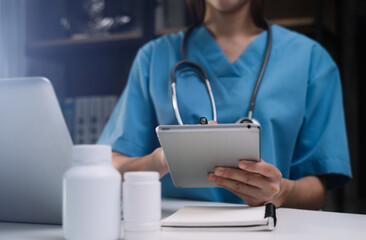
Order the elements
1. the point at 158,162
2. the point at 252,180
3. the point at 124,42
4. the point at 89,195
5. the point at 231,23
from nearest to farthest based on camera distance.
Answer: the point at 89,195
the point at 252,180
the point at 158,162
the point at 231,23
the point at 124,42

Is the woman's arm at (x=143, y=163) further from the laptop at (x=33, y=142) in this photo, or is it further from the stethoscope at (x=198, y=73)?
the laptop at (x=33, y=142)

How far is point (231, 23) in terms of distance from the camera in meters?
1.21

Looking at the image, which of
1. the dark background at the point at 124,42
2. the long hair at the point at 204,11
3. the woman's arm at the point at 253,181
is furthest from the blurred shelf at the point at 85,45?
the woman's arm at the point at 253,181

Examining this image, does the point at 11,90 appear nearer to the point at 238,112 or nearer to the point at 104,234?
the point at 104,234

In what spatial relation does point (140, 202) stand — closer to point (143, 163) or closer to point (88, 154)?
point (88, 154)

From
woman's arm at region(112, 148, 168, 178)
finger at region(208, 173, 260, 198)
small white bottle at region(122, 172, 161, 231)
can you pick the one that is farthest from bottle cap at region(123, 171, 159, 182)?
woman's arm at region(112, 148, 168, 178)

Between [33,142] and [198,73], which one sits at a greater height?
[198,73]

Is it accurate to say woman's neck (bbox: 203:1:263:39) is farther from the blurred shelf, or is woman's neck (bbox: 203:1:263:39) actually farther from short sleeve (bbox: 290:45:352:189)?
the blurred shelf

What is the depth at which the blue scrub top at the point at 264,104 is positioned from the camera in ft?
3.40

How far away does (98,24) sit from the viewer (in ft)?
6.12

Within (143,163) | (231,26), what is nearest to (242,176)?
(143,163)

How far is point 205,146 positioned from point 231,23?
70 cm

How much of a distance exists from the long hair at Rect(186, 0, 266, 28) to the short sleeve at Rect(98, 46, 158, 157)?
19 centimetres

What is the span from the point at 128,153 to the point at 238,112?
298mm
